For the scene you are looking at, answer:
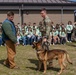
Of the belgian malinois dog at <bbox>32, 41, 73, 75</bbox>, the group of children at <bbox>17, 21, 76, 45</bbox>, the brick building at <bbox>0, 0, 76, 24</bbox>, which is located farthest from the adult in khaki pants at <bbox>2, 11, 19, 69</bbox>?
the brick building at <bbox>0, 0, 76, 24</bbox>

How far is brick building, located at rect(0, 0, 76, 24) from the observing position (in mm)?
24328

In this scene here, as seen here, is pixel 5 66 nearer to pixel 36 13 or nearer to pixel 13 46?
pixel 13 46

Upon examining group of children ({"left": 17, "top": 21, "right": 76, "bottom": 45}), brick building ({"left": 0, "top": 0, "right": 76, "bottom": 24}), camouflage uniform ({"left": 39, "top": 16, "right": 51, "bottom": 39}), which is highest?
brick building ({"left": 0, "top": 0, "right": 76, "bottom": 24})

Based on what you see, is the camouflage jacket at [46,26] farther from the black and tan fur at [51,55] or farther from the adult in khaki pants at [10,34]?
the adult in khaki pants at [10,34]

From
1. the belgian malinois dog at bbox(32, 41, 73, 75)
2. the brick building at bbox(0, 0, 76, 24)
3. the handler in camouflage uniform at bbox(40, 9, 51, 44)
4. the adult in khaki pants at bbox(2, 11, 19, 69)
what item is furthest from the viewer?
the brick building at bbox(0, 0, 76, 24)

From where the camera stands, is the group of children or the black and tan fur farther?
the group of children

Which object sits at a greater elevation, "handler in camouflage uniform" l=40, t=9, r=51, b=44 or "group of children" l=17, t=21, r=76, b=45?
"handler in camouflage uniform" l=40, t=9, r=51, b=44

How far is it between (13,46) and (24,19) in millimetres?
14737

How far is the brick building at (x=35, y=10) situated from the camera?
24.3m

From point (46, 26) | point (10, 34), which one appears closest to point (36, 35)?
point (46, 26)

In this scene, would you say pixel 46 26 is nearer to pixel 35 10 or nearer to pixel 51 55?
pixel 51 55

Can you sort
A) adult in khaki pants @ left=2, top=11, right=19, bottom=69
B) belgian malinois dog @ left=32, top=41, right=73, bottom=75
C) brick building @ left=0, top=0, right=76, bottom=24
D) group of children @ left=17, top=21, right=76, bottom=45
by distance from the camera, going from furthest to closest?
1. brick building @ left=0, top=0, right=76, bottom=24
2. group of children @ left=17, top=21, right=76, bottom=45
3. adult in khaki pants @ left=2, top=11, right=19, bottom=69
4. belgian malinois dog @ left=32, top=41, right=73, bottom=75

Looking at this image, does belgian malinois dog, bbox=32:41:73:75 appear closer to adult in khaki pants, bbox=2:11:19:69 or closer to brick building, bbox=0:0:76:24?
adult in khaki pants, bbox=2:11:19:69

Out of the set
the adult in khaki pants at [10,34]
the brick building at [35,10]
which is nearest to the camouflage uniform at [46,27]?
the adult in khaki pants at [10,34]
